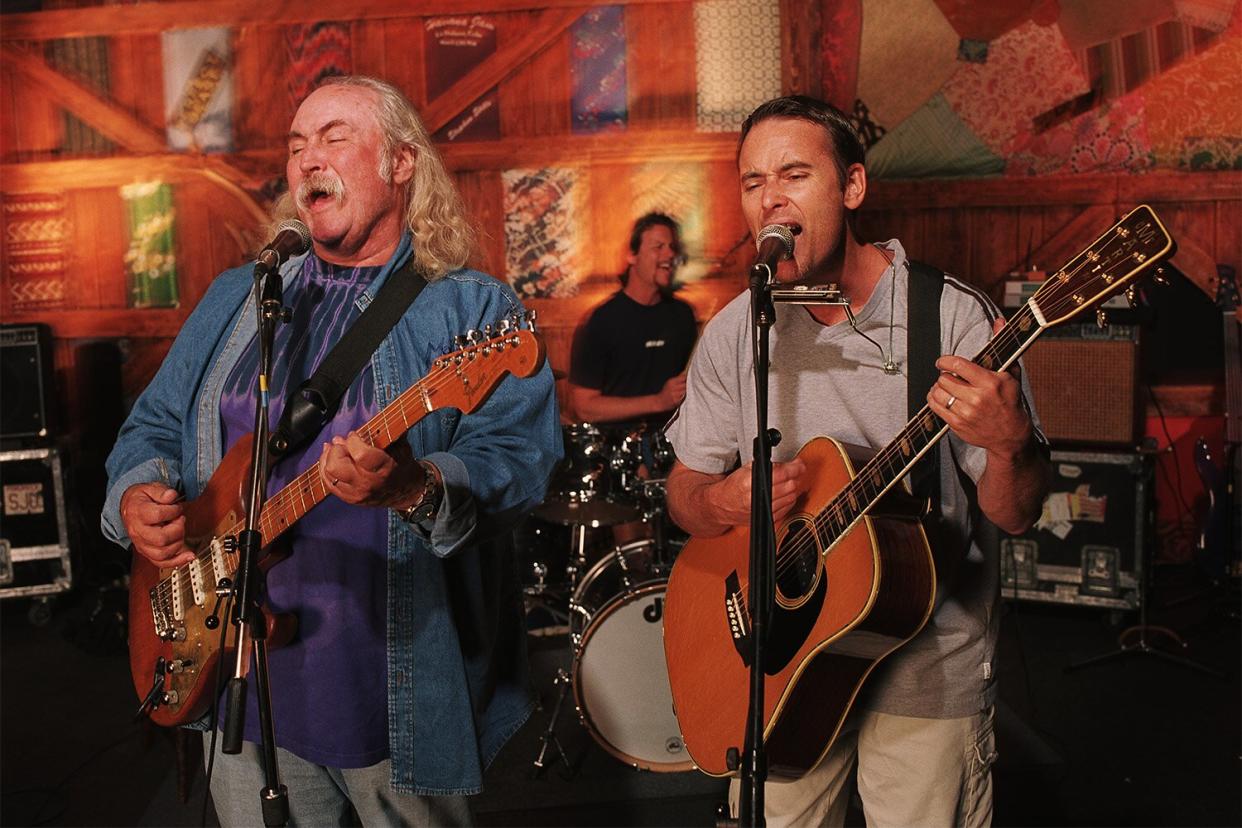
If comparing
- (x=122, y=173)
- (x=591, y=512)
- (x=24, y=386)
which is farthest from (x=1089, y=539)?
(x=122, y=173)

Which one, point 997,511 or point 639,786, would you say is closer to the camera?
point 997,511

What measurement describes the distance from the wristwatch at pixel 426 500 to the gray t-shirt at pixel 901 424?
0.73m

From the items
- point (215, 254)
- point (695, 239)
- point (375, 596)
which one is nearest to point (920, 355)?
point (375, 596)

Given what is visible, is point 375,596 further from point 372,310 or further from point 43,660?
point 43,660

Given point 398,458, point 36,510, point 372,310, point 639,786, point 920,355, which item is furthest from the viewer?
point 36,510

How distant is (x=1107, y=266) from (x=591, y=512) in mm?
3215

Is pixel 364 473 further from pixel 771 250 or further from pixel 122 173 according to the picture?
pixel 122 173

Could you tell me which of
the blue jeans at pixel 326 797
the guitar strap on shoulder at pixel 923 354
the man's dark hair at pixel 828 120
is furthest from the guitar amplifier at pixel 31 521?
the guitar strap on shoulder at pixel 923 354

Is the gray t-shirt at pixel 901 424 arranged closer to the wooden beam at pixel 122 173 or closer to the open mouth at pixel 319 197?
the open mouth at pixel 319 197

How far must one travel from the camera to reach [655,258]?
629 cm

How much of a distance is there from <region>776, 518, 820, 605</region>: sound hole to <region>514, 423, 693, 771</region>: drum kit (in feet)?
6.03

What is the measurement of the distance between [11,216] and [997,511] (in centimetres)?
781

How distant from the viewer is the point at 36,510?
6.80 m

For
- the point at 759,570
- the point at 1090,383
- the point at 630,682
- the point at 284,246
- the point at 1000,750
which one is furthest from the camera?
the point at 1090,383
